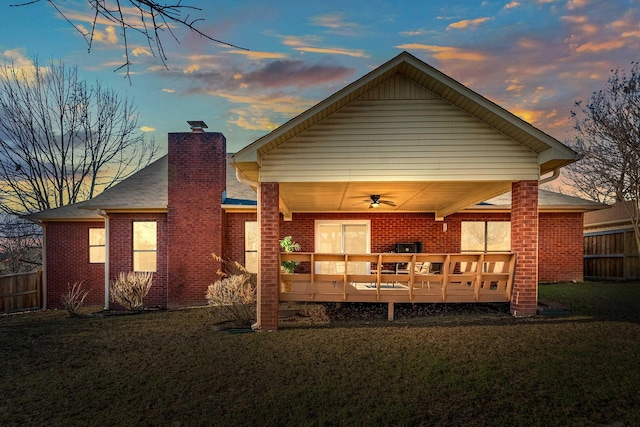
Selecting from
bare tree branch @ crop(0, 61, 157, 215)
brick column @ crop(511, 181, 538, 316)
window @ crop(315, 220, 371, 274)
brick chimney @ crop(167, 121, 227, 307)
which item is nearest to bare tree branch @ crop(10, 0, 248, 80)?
brick column @ crop(511, 181, 538, 316)

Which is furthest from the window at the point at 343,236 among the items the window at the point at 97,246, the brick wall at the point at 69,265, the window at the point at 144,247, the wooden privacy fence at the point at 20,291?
the wooden privacy fence at the point at 20,291

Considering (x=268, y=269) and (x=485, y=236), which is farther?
(x=485, y=236)

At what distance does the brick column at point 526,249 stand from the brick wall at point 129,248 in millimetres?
10965

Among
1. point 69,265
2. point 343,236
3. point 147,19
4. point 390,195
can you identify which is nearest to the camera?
point 147,19

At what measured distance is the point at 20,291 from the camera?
15.6 meters

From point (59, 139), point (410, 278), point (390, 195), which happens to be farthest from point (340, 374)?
point (59, 139)

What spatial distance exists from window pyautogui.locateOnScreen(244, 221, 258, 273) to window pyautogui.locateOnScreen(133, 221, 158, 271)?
10.1ft

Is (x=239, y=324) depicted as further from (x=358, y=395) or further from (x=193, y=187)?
(x=193, y=187)

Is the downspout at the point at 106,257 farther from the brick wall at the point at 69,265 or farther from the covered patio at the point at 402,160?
the covered patio at the point at 402,160

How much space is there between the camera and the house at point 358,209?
8.35 m

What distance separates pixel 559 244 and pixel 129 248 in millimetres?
15220

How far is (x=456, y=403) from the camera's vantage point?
15.3ft

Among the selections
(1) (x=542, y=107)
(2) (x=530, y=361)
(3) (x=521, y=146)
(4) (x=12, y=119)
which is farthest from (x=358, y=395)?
(4) (x=12, y=119)

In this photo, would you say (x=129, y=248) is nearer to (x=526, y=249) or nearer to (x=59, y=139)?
(x=526, y=249)
